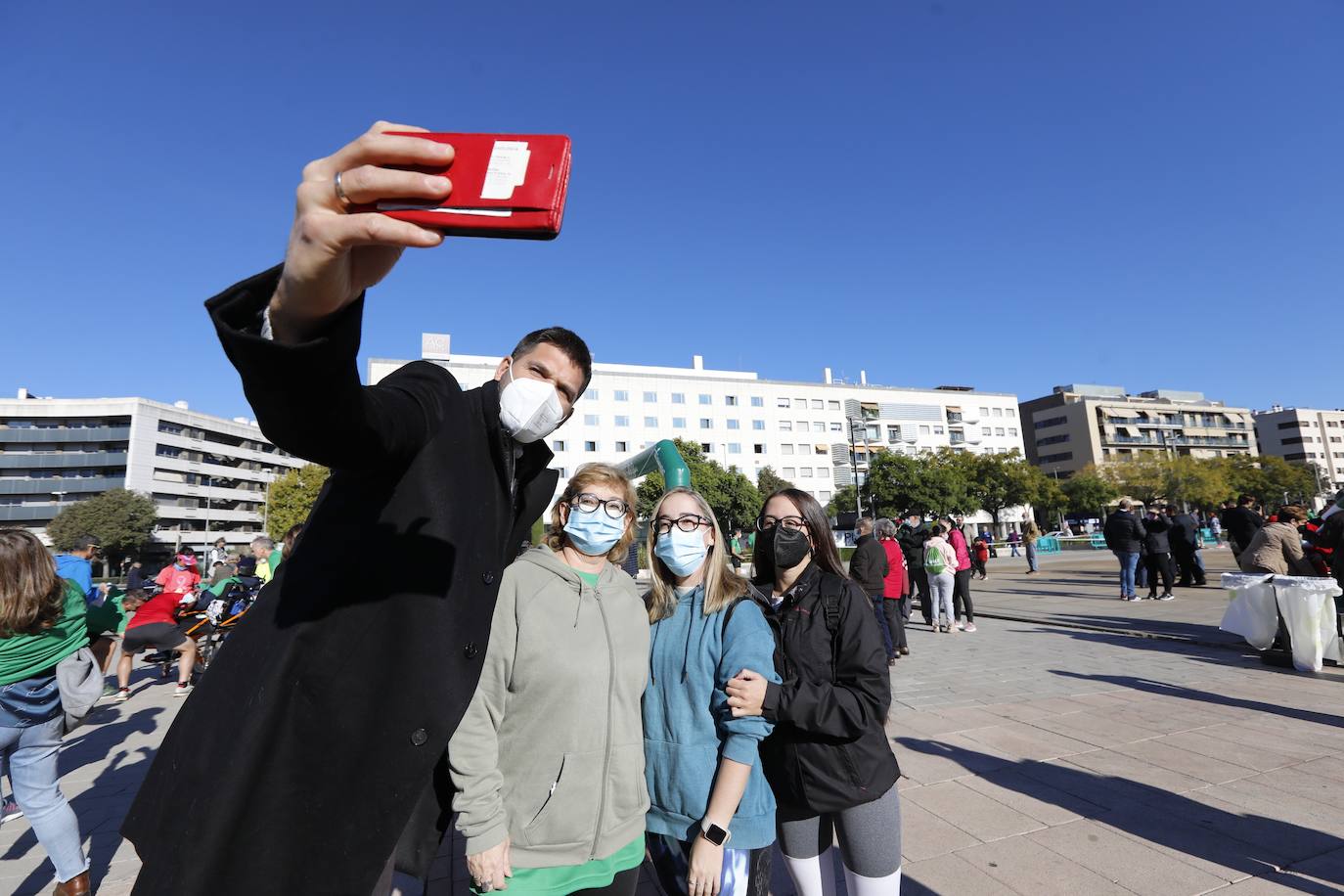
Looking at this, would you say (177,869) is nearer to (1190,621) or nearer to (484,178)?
(484,178)

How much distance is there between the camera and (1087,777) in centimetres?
441

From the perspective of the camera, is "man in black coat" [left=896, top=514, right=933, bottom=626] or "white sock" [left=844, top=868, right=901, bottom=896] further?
"man in black coat" [left=896, top=514, right=933, bottom=626]

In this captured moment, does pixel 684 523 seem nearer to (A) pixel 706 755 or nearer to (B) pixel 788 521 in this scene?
(B) pixel 788 521

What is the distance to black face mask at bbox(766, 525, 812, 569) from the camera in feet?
8.86

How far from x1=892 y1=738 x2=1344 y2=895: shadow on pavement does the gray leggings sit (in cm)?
116

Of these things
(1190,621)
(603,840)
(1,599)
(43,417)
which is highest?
(43,417)

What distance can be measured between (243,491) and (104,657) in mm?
86605

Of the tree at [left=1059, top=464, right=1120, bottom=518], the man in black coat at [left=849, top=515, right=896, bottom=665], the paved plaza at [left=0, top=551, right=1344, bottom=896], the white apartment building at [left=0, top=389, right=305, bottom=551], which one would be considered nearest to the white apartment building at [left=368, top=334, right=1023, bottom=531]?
the tree at [left=1059, top=464, right=1120, bottom=518]

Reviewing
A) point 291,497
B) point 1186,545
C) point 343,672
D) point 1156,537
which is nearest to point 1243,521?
point 1156,537

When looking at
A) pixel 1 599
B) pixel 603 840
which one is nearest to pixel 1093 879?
pixel 603 840

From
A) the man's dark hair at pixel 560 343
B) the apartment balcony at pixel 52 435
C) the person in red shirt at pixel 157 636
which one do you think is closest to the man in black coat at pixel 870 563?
the man's dark hair at pixel 560 343

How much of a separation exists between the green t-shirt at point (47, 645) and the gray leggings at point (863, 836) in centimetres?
405

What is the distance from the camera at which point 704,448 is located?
6856 cm

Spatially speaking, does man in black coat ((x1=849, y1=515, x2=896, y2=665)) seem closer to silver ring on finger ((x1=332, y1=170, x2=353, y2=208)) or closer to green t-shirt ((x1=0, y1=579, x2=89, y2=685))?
green t-shirt ((x1=0, y1=579, x2=89, y2=685))
